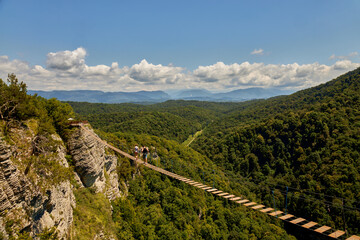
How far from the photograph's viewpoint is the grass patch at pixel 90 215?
13363 millimetres

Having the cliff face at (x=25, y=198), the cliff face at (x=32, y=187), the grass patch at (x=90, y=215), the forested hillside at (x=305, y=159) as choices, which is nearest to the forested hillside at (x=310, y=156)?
the forested hillside at (x=305, y=159)

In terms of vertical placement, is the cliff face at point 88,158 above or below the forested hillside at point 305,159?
above

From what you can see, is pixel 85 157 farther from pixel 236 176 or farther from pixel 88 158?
pixel 236 176

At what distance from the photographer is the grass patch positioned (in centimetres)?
1336

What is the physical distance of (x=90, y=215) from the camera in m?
15.0

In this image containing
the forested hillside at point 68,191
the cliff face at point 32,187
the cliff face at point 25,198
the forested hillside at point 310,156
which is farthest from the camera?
the forested hillside at point 310,156

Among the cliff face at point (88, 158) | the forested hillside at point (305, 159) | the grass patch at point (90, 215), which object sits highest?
the cliff face at point (88, 158)

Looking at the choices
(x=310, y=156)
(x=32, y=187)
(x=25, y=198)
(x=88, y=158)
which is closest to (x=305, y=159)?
(x=310, y=156)

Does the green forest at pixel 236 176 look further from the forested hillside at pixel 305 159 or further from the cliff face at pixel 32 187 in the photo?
the cliff face at pixel 32 187

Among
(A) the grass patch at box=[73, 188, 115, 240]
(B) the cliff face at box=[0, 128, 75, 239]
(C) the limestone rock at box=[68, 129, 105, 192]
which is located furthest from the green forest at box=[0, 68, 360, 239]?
(B) the cliff face at box=[0, 128, 75, 239]

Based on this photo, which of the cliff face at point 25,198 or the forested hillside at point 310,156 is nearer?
the cliff face at point 25,198

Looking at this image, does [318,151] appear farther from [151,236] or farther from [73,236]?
[73,236]

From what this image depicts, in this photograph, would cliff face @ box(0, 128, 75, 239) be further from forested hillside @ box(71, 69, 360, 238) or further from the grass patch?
forested hillside @ box(71, 69, 360, 238)

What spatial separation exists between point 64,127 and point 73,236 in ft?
29.5
